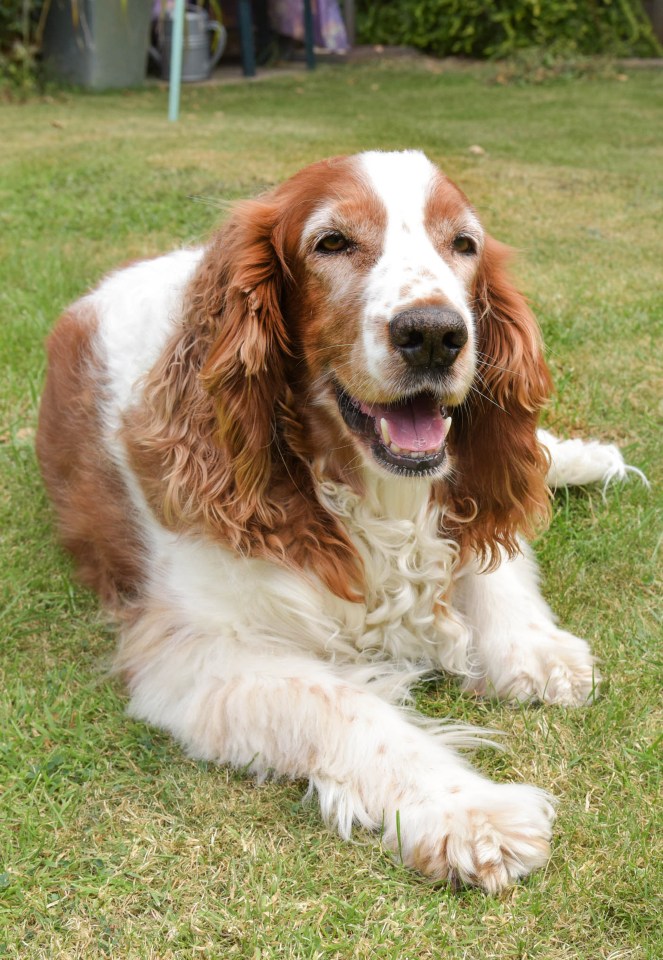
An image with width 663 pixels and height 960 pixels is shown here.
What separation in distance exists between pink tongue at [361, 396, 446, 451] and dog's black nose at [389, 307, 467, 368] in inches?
7.5

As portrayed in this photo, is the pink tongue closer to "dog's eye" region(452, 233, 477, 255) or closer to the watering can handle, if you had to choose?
"dog's eye" region(452, 233, 477, 255)

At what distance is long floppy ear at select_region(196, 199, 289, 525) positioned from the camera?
2980 millimetres

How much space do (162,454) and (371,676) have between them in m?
0.93

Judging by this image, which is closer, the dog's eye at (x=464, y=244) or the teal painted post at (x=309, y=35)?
the dog's eye at (x=464, y=244)

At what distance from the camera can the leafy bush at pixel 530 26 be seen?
14789mm

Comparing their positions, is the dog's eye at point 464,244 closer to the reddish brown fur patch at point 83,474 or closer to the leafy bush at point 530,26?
the reddish brown fur patch at point 83,474

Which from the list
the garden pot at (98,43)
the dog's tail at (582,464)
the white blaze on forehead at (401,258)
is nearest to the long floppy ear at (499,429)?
the white blaze on forehead at (401,258)

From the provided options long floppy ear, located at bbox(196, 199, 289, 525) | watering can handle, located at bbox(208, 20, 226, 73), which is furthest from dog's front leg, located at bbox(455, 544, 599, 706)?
watering can handle, located at bbox(208, 20, 226, 73)

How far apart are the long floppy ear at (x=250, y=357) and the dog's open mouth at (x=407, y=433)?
27cm

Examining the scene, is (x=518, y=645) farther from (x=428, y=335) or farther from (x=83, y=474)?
(x=83, y=474)

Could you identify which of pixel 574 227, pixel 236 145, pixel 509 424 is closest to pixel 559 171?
pixel 574 227

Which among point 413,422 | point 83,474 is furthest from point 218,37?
point 413,422

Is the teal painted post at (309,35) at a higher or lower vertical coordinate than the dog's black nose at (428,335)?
lower

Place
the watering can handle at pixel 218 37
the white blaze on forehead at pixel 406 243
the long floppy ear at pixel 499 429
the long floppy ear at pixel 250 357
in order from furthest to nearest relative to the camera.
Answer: the watering can handle at pixel 218 37
the long floppy ear at pixel 499 429
the long floppy ear at pixel 250 357
the white blaze on forehead at pixel 406 243
